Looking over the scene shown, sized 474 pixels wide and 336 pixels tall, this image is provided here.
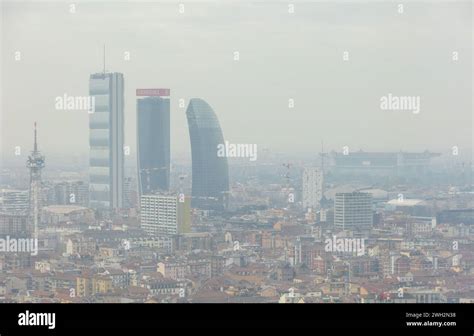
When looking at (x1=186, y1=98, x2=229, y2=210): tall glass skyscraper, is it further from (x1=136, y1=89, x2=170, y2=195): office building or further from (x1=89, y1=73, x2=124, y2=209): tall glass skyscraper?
(x1=89, y1=73, x2=124, y2=209): tall glass skyscraper

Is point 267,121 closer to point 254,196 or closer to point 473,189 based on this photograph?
point 254,196

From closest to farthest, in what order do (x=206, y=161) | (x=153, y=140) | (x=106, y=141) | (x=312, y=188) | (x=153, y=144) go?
(x=312, y=188) < (x=206, y=161) < (x=153, y=144) < (x=153, y=140) < (x=106, y=141)

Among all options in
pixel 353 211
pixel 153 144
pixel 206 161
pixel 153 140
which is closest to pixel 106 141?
pixel 153 140

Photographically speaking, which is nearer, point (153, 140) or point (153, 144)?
point (153, 144)

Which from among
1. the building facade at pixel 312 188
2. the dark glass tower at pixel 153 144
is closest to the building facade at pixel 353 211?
the building facade at pixel 312 188

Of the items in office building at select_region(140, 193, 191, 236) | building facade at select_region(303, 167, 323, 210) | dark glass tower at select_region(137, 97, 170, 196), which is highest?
dark glass tower at select_region(137, 97, 170, 196)

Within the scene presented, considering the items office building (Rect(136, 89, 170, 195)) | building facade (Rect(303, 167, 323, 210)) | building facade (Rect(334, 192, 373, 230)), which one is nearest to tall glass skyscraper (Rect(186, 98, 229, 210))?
office building (Rect(136, 89, 170, 195))

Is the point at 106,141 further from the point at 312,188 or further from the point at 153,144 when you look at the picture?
the point at 312,188
